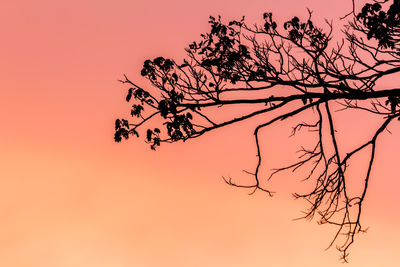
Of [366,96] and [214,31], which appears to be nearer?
[366,96]

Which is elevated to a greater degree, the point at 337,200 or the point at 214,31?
the point at 214,31

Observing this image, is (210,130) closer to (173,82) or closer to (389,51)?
(173,82)

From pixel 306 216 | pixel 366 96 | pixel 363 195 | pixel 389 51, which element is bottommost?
pixel 306 216

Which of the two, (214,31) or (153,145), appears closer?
(153,145)

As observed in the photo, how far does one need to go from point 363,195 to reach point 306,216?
79 centimetres

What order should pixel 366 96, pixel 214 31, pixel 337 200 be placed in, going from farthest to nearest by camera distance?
pixel 214 31 < pixel 337 200 < pixel 366 96

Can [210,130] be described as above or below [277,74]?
below

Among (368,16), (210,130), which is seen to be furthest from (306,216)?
(368,16)

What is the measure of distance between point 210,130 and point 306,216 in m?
1.68

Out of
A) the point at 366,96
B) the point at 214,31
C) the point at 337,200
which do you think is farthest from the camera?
the point at 214,31

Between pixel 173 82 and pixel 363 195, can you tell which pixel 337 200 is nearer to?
pixel 363 195

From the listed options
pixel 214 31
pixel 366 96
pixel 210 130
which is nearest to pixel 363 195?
pixel 366 96

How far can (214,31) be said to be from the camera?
8.09 meters

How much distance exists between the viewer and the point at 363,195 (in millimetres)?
7109
